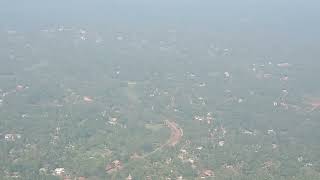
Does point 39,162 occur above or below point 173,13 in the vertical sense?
above

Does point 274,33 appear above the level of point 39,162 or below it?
below

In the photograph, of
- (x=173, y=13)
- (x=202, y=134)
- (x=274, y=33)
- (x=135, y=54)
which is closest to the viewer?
(x=202, y=134)

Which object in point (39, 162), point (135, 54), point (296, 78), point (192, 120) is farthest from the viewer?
point (135, 54)

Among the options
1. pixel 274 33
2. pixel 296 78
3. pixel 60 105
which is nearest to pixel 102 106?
pixel 60 105

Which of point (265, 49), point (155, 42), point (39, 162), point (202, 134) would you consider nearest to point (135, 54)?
point (155, 42)

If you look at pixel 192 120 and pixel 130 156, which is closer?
pixel 130 156

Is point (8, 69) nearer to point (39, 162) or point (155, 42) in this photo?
point (155, 42)

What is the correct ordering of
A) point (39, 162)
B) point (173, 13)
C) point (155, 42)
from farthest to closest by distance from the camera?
point (173, 13) → point (155, 42) → point (39, 162)

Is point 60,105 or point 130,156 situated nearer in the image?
point 130,156

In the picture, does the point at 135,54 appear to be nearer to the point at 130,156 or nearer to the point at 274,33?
the point at 274,33
